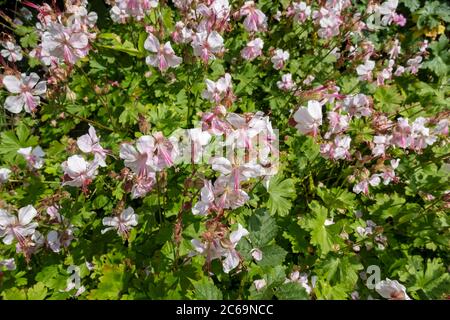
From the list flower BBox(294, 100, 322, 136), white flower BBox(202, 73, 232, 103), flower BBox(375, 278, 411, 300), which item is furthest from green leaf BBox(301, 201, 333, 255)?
white flower BBox(202, 73, 232, 103)

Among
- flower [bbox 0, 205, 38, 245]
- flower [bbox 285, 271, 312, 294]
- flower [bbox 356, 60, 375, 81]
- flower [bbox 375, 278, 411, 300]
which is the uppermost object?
flower [bbox 356, 60, 375, 81]

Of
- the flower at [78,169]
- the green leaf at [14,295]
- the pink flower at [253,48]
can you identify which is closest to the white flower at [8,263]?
the green leaf at [14,295]

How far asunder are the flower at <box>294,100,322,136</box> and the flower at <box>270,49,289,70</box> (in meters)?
1.38

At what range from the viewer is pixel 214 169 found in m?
1.43

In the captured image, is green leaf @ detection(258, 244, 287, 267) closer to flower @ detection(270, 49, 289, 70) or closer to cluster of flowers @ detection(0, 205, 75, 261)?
cluster of flowers @ detection(0, 205, 75, 261)

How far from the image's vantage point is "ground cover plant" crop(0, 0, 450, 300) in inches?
67.3

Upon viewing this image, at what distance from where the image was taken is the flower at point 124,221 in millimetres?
2082

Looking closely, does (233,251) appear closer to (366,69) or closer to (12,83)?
(12,83)

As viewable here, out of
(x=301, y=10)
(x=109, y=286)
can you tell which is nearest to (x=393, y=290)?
(x=109, y=286)

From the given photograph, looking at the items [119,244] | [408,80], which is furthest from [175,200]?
[408,80]

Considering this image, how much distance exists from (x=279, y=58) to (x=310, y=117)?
4.79 feet

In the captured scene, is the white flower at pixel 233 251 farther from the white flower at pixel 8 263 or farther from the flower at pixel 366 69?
the flower at pixel 366 69
